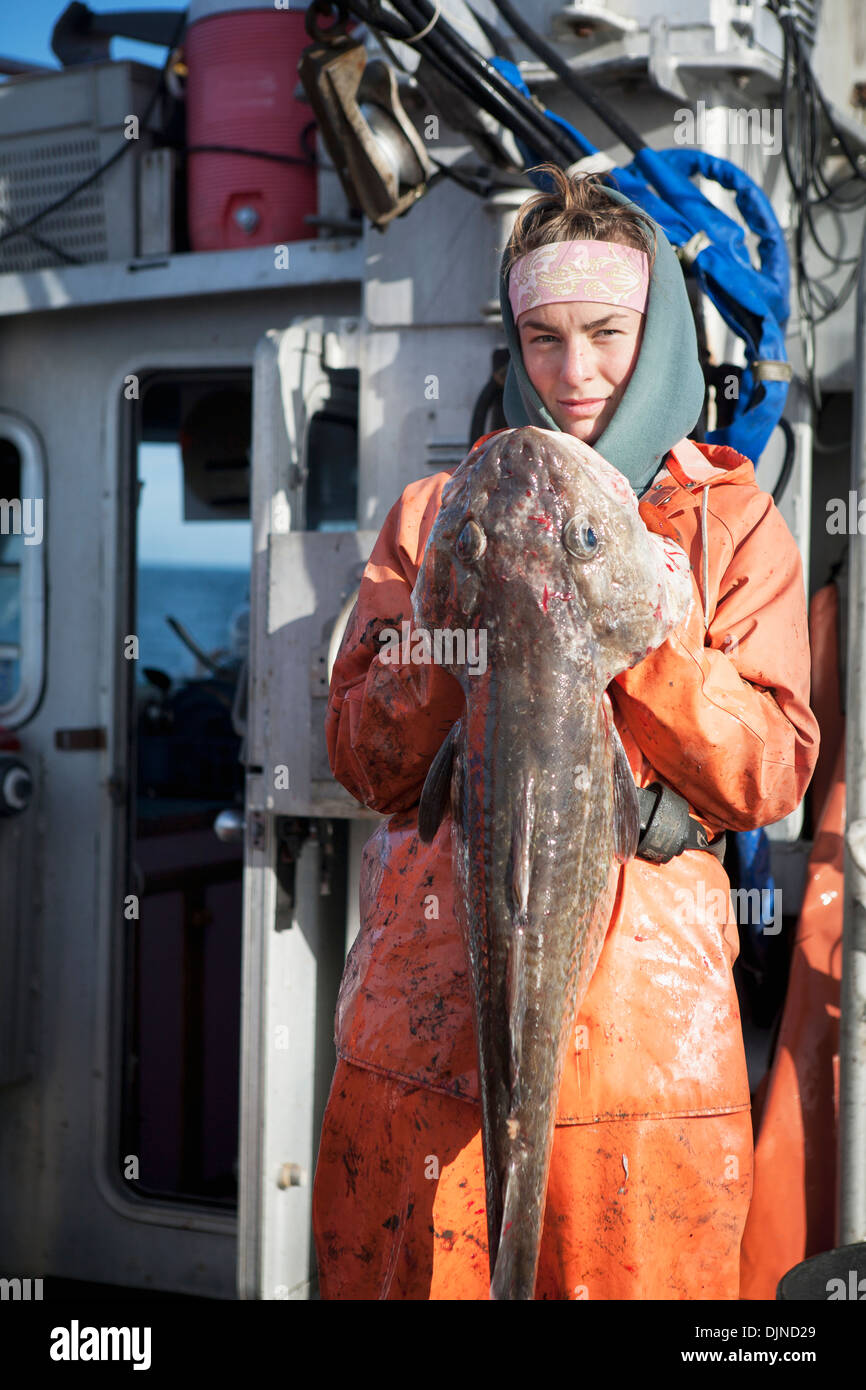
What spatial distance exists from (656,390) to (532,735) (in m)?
0.65

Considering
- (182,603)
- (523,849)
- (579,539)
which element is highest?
(182,603)

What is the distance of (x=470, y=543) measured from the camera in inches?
62.5

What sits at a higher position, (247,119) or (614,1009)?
(247,119)

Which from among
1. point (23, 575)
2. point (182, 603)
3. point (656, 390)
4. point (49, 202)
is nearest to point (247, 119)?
point (49, 202)

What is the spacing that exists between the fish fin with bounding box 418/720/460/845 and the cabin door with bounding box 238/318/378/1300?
161 cm

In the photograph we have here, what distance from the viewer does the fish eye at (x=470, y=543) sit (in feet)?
5.17

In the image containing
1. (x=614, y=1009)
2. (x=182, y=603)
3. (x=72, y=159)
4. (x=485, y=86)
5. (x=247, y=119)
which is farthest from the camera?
(x=182, y=603)

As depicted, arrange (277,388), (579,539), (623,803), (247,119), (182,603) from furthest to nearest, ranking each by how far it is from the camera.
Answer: (182,603), (247,119), (277,388), (623,803), (579,539)

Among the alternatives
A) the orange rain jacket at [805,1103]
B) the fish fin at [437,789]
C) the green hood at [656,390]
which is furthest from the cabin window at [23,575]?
the fish fin at [437,789]

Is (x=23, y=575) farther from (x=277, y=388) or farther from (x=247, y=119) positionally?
(x=247, y=119)

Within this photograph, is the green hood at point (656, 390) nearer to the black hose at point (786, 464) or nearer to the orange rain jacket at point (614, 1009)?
the orange rain jacket at point (614, 1009)

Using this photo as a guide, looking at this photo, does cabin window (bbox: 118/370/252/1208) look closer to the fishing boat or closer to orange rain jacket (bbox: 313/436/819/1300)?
the fishing boat

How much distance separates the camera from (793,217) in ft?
12.6

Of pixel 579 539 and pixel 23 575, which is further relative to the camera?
pixel 23 575
